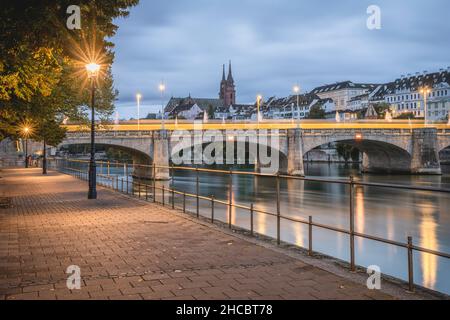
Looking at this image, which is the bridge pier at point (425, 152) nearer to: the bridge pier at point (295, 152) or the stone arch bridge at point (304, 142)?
the stone arch bridge at point (304, 142)

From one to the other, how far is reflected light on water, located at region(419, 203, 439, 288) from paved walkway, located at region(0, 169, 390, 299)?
6.95m

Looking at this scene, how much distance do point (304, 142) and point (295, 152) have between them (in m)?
2.75

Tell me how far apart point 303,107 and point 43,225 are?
508 ft

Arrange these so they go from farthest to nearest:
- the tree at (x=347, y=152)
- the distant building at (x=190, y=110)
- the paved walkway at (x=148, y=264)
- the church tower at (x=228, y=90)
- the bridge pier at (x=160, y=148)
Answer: the church tower at (x=228, y=90) → the distant building at (x=190, y=110) → the tree at (x=347, y=152) → the bridge pier at (x=160, y=148) → the paved walkway at (x=148, y=264)

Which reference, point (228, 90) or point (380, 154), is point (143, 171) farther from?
point (228, 90)

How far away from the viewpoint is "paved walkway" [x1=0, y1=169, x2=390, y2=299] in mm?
5488

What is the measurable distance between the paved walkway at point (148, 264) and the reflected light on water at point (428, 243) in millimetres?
6945

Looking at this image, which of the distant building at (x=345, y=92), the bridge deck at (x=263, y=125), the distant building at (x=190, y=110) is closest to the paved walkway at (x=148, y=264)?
the bridge deck at (x=263, y=125)

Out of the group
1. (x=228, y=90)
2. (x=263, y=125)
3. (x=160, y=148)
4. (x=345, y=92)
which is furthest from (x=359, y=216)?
(x=228, y=90)

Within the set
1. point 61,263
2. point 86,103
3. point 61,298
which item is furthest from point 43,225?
point 86,103

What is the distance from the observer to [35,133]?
30406 millimetres

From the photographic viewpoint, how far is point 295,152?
6019 centimetres

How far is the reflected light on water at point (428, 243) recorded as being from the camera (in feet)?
43.9

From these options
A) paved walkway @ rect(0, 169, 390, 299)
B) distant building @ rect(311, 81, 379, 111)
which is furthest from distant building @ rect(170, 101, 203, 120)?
paved walkway @ rect(0, 169, 390, 299)
